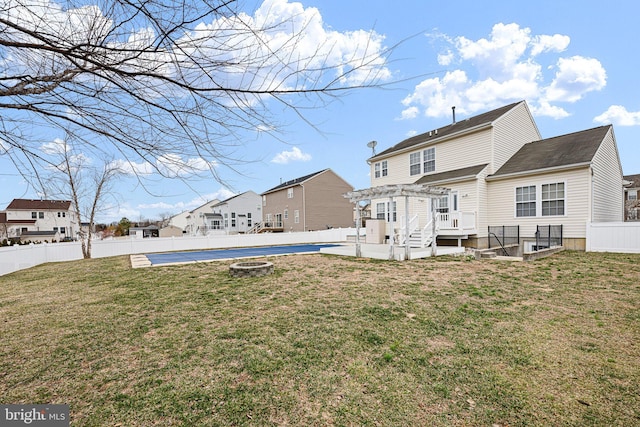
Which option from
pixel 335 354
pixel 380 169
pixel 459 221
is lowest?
pixel 335 354

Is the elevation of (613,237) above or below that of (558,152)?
below

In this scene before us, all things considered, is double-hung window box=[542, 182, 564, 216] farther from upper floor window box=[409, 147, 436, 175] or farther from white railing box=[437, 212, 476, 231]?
upper floor window box=[409, 147, 436, 175]

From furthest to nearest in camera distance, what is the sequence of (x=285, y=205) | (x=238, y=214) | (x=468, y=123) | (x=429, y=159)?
(x=238, y=214) < (x=285, y=205) < (x=429, y=159) < (x=468, y=123)

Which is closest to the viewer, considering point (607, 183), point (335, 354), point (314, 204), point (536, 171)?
point (335, 354)

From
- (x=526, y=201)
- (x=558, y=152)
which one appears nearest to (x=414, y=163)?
(x=526, y=201)

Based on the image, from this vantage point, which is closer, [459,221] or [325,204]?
[459,221]

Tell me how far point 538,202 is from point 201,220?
47.9m

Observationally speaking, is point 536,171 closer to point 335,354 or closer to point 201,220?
point 335,354

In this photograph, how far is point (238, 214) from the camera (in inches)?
1672

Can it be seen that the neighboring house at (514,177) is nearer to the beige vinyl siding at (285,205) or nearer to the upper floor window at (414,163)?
the upper floor window at (414,163)

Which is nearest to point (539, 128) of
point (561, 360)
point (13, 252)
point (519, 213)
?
point (519, 213)

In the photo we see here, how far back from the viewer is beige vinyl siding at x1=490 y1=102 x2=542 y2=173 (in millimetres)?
15578

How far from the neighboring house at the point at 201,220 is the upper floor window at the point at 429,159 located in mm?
23886

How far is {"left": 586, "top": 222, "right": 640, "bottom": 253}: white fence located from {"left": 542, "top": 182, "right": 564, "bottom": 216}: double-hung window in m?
1.38
